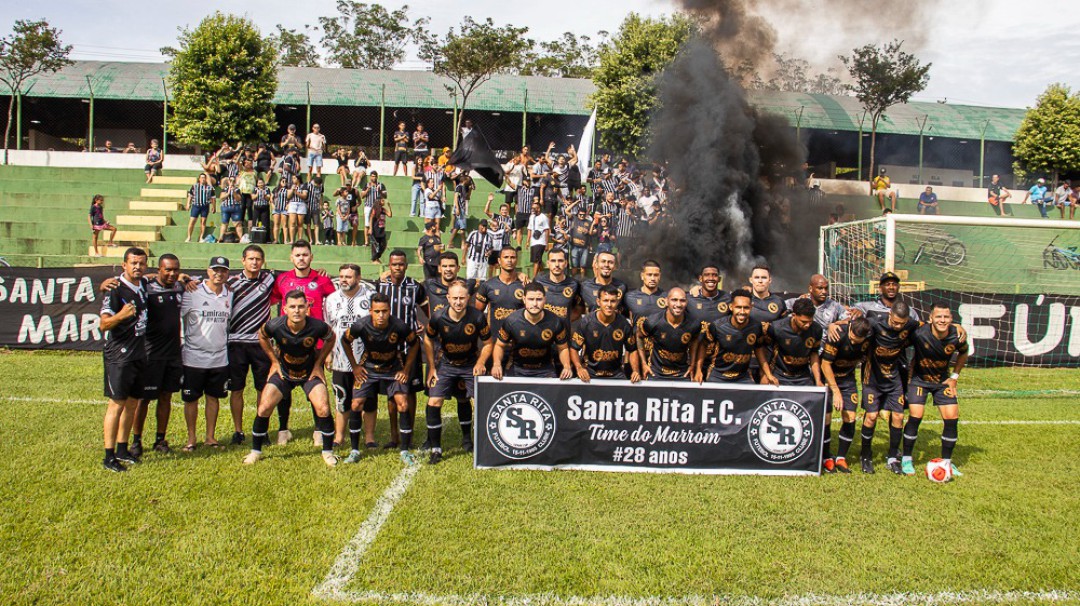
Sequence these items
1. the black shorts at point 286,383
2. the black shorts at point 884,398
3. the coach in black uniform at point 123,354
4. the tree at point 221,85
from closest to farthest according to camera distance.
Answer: the coach in black uniform at point 123,354, the black shorts at point 286,383, the black shorts at point 884,398, the tree at point 221,85

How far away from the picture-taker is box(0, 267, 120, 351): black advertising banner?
13.9m

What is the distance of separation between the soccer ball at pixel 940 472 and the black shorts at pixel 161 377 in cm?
716

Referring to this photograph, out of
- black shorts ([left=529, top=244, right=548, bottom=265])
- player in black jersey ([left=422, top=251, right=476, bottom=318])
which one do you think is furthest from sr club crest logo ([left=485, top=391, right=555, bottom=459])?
black shorts ([left=529, top=244, right=548, bottom=265])

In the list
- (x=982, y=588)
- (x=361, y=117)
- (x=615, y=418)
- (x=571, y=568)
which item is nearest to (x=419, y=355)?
(x=615, y=418)

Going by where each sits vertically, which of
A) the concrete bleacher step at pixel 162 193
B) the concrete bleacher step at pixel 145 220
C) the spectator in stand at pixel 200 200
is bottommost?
the concrete bleacher step at pixel 145 220

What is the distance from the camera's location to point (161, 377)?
7473mm

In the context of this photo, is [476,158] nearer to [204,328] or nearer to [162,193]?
[162,193]

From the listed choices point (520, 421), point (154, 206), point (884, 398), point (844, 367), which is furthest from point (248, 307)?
point (154, 206)

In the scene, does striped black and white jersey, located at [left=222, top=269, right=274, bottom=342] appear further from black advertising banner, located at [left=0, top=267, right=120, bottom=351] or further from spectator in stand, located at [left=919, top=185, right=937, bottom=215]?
spectator in stand, located at [left=919, top=185, right=937, bottom=215]

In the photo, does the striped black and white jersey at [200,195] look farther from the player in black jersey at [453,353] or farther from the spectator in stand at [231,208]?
the player in black jersey at [453,353]

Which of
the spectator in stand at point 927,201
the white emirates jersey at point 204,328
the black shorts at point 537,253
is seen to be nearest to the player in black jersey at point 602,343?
the white emirates jersey at point 204,328

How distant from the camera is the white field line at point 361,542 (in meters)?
4.63

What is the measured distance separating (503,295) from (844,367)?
11.3 feet

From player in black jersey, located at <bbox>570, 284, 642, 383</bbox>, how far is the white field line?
1.90m
